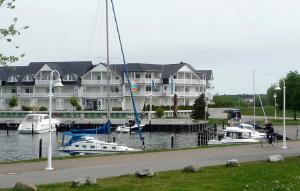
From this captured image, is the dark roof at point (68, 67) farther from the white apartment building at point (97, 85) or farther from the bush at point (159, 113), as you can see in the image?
the bush at point (159, 113)

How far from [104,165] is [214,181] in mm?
7449

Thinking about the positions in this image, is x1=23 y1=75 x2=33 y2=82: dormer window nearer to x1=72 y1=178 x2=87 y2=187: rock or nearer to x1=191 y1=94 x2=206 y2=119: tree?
x1=191 y1=94 x2=206 y2=119: tree

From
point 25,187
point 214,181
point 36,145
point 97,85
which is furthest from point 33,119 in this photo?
point 25,187

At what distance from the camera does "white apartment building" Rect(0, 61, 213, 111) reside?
12019cm

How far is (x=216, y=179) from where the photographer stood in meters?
18.1

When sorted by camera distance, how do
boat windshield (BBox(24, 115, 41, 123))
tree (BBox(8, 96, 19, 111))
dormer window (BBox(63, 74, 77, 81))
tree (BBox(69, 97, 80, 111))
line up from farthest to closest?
dormer window (BBox(63, 74, 77, 81)) < tree (BBox(69, 97, 80, 111)) < tree (BBox(8, 96, 19, 111)) < boat windshield (BBox(24, 115, 41, 123))

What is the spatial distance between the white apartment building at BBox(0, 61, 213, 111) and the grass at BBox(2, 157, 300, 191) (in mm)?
94690

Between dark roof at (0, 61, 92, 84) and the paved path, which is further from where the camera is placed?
dark roof at (0, 61, 92, 84)

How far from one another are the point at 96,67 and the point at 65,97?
9.89 m

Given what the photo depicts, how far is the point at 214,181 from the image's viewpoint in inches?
691

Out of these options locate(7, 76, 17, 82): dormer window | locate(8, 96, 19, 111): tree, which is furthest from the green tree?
locate(7, 76, 17, 82): dormer window

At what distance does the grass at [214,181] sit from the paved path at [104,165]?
6.38ft

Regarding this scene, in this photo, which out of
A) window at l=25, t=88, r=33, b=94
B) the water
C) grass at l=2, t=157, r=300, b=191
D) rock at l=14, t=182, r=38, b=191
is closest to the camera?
rock at l=14, t=182, r=38, b=191

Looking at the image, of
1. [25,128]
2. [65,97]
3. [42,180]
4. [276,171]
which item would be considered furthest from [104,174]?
[65,97]
